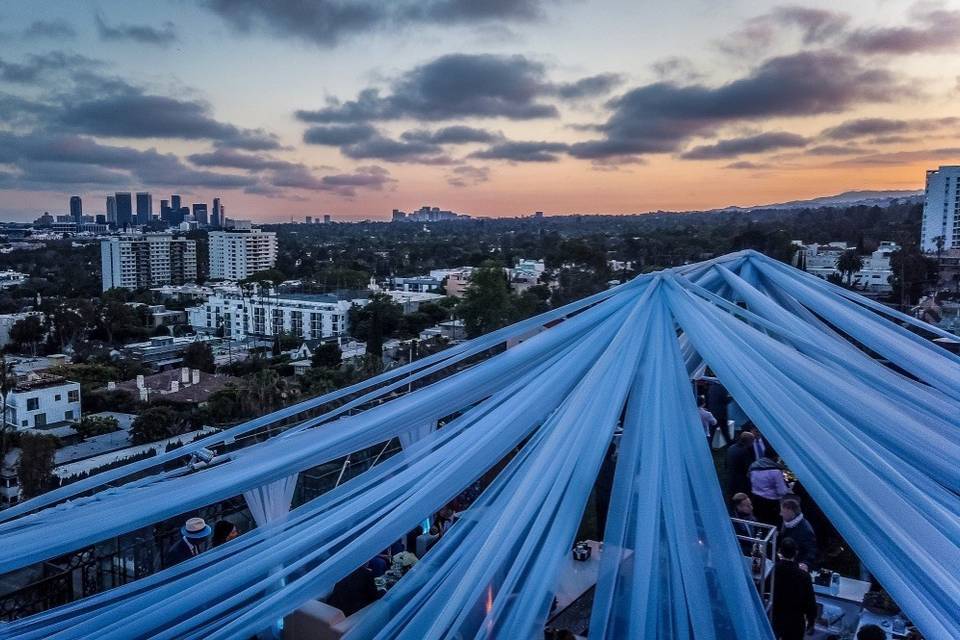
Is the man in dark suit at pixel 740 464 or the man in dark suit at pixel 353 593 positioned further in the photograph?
the man in dark suit at pixel 740 464

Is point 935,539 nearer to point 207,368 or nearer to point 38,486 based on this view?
point 38,486

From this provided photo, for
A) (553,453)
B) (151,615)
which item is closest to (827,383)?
(553,453)

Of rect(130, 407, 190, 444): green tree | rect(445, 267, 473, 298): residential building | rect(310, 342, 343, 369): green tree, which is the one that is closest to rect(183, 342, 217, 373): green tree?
rect(310, 342, 343, 369): green tree

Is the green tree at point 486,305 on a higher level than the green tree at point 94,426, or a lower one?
higher

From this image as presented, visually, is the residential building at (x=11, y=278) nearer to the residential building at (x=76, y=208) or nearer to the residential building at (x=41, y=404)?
the residential building at (x=41, y=404)

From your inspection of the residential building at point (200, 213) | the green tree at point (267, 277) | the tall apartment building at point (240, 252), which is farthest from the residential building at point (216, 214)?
the green tree at point (267, 277)

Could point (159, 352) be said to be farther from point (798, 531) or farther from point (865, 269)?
point (798, 531)

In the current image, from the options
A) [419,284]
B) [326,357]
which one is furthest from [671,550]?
[419,284]
